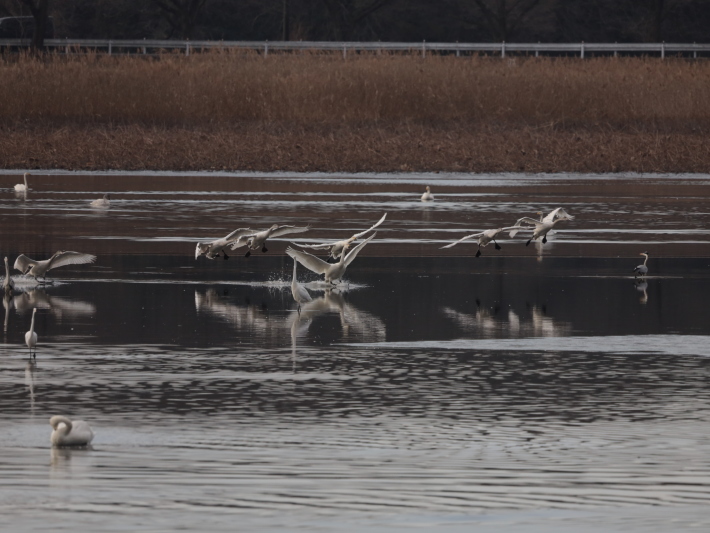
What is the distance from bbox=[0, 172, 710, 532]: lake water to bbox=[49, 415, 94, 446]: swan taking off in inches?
1.9

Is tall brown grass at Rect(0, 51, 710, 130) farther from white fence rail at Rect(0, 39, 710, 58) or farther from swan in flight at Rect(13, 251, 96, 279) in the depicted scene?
swan in flight at Rect(13, 251, 96, 279)

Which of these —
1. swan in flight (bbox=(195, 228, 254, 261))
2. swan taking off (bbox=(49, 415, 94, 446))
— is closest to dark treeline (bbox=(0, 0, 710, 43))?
swan in flight (bbox=(195, 228, 254, 261))

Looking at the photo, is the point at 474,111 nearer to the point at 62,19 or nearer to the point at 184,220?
the point at 184,220

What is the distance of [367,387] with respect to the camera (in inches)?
333

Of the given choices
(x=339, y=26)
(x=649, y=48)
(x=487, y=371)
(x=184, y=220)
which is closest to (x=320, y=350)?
(x=487, y=371)

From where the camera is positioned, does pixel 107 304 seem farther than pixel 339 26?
No

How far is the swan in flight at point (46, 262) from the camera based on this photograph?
12656 mm

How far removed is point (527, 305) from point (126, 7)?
192 ft

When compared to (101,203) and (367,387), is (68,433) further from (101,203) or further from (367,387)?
(101,203)

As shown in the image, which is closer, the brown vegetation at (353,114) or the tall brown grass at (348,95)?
the brown vegetation at (353,114)

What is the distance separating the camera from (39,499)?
6117 millimetres

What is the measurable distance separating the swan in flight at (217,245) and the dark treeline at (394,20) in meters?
53.3

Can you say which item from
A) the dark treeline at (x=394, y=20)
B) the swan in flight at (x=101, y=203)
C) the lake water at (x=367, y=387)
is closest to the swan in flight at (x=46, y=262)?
the lake water at (x=367, y=387)

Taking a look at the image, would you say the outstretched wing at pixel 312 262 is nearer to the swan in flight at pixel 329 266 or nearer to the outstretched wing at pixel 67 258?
the swan in flight at pixel 329 266
